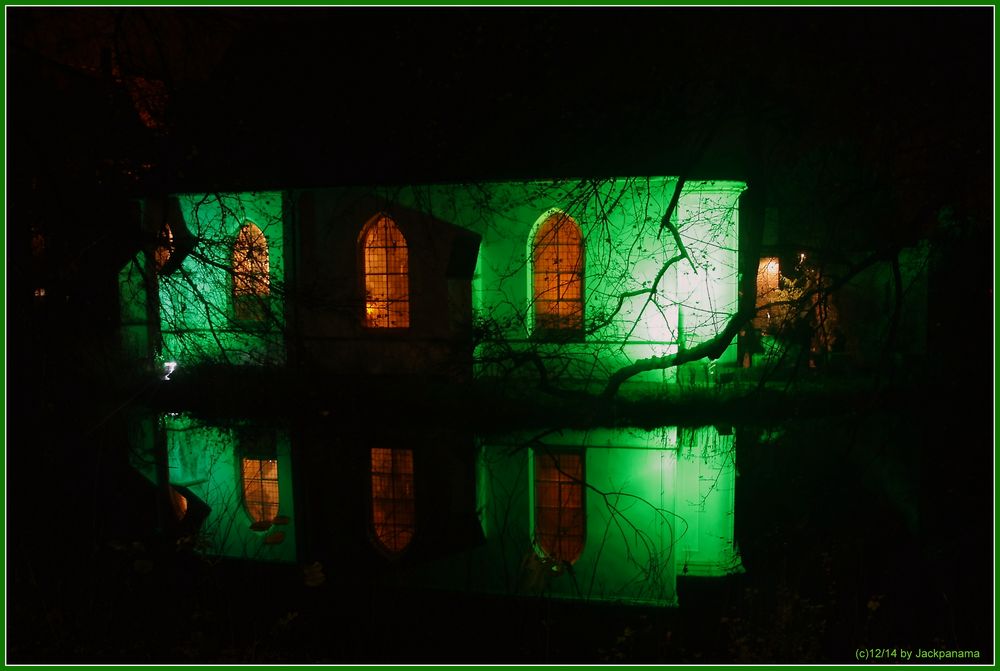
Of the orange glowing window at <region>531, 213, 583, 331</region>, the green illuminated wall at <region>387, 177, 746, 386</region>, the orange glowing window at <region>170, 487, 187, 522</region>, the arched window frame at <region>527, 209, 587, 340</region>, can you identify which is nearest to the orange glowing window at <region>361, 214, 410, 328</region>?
the green illuminated wall at <region>387, 177, 746, 386</region>

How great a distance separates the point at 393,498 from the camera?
8539mm

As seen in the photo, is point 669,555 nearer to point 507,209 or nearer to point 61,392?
point 61,392

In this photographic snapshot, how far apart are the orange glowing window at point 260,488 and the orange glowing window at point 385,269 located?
7.74m

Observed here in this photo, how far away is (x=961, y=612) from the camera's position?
17.3 feet

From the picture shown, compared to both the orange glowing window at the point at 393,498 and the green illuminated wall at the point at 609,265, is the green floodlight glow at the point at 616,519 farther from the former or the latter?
the green illuminated wall at the point at 609,265

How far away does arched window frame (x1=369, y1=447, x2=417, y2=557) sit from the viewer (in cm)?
727

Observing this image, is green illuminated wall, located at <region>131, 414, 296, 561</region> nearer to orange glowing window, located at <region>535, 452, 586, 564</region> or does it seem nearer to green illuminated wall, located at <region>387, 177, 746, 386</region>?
orange glowing window, located at <region>535, 452, 586, 564</region>

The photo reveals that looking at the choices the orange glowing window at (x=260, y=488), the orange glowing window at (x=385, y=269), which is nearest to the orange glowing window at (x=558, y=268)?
the orange glowing window at (x=385, y=269)

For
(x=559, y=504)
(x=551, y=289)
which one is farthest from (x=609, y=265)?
(x=559, y=504)

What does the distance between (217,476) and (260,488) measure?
0.89 metres

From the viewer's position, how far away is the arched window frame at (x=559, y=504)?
7023mm

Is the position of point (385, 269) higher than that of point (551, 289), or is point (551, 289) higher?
point (385, 269)

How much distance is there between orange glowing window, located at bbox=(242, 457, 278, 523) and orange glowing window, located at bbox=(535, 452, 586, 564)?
10.5 feet

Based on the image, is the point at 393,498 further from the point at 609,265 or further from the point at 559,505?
the point at 609,265
